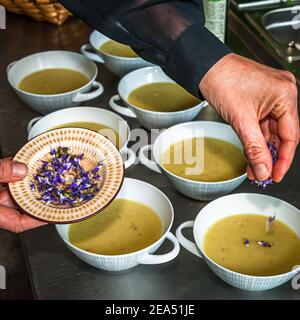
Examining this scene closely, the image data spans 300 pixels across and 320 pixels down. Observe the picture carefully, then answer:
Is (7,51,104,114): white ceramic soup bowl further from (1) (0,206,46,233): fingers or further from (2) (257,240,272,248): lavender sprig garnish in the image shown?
(2) (257,240,272,248): lavender sprig garnish

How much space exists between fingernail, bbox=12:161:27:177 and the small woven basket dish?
0.02 metres

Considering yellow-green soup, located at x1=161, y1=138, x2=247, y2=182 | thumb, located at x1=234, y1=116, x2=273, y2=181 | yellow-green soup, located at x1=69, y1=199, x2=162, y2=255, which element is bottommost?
yellow-green soup, located at x1=69, y1=199, x2=162, y2=255

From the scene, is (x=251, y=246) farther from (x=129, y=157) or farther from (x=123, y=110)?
(x=123, y=110)

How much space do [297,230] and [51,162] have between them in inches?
18.8

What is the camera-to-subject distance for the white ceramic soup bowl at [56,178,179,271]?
956mm

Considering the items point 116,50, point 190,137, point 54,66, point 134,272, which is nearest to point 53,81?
point 54,66

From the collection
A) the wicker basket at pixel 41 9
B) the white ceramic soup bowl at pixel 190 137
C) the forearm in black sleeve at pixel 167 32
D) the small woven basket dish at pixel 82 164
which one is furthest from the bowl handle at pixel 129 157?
the wicker basket at pixel 41 9

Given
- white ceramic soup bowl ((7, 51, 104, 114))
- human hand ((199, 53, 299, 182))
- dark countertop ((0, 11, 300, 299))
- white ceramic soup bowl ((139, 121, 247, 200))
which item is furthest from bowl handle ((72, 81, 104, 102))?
human hand ((199, 53, 299, 182))

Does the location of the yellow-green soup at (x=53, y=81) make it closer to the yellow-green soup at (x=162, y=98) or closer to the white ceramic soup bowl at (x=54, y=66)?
the white ceramic soup bowl at (x=54, y=66)

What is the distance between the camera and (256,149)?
0.92 m
